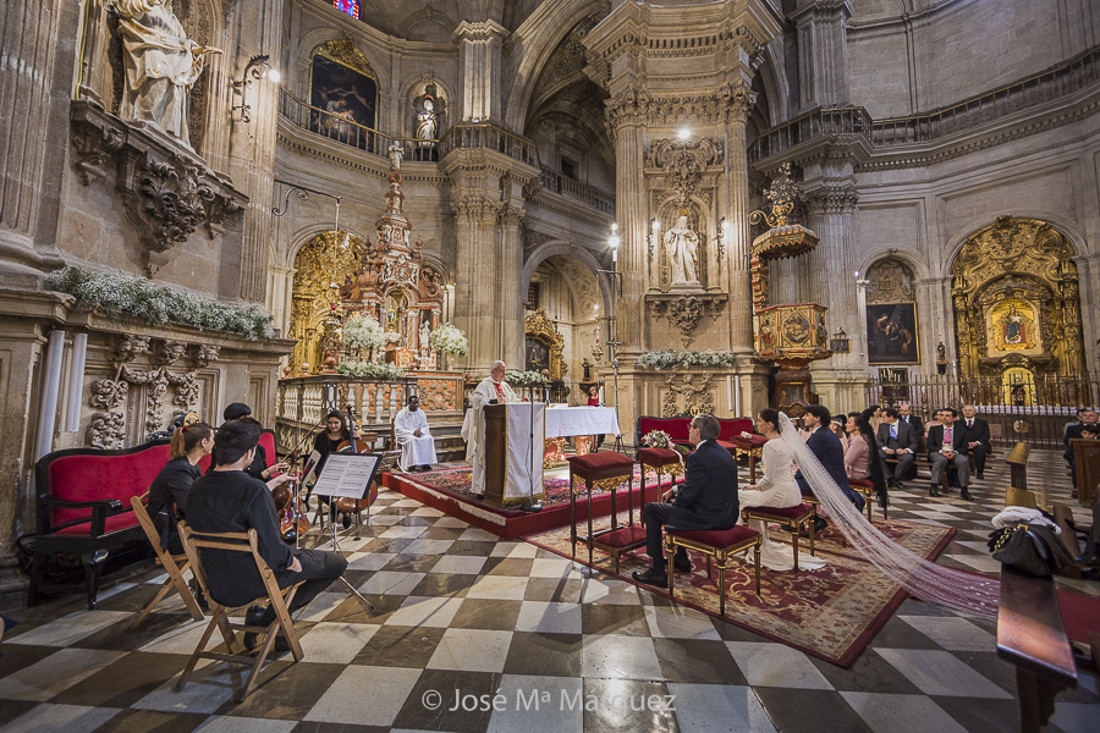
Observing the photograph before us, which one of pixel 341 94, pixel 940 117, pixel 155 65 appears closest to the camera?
pixel 155 65

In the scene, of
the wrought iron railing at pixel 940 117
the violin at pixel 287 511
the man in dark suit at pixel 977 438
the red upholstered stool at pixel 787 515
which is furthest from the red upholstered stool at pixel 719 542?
the wrought iron railing at pixel 940 117

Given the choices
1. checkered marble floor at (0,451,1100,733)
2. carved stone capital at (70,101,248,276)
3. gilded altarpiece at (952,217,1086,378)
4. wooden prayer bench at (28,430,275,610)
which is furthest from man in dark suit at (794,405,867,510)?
gilded altarpiece at (952,217,1086,378)

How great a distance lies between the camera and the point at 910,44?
14703 millimetres

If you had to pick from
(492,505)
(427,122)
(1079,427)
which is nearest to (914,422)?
(1079,427)

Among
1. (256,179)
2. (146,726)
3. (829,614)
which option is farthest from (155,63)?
(829,614)

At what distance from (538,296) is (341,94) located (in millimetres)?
10310

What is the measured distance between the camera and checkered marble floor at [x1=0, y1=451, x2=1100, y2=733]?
2.05 m

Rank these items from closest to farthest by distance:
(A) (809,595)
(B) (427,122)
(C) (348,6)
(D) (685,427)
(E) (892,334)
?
1. (A) (809,595)
2. (D) (685,427)
3. (E) (892,334)
4. (C) (348,6)
5. (B) (427,122)

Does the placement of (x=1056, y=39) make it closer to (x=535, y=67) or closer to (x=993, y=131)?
(x=993, y=131)

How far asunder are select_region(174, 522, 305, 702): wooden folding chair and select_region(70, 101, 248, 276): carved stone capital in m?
3.97

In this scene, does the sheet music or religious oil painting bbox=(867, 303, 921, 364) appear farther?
religious oil painting bbox=(867, 303, 921, 364)

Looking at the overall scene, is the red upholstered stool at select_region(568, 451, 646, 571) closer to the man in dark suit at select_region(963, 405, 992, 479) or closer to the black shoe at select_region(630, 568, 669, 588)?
the black shoe at select_region(630, 568, 669, 588)

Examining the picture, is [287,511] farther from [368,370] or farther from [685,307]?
[685,307]

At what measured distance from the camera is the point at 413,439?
25.9 feet
